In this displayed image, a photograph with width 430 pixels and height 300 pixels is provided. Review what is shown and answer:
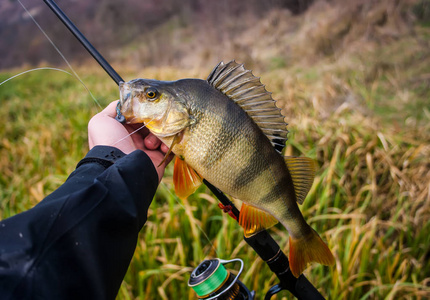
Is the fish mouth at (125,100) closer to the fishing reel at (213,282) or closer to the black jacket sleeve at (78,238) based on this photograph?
the black jacket sleeve at (78,238)

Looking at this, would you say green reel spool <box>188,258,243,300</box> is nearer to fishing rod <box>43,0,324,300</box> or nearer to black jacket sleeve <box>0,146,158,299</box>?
fishing rod <box>43,0,324,300</box>

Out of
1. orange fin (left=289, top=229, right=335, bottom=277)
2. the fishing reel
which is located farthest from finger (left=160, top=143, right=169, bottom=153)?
orange fin (left=289, top=229, right=335, bottom=277)

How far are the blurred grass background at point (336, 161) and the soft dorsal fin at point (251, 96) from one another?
0.58 metres

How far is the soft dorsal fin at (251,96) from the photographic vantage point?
109 centimetres

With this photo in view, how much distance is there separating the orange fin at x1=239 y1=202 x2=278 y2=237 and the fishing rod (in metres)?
0.07

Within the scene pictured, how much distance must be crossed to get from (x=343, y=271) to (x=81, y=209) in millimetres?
1838

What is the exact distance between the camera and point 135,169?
101 cm

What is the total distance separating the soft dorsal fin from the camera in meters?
1.09

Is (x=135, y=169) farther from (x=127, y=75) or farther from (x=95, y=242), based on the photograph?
(x=127, y=75)

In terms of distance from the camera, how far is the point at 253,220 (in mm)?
1173

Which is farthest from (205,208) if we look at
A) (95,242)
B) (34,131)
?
(34,131)

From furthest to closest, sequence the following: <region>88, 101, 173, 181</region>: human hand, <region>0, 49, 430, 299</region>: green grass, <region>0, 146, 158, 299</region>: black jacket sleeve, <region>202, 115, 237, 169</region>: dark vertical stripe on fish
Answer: <region>0, 49, 430, 299</region>: green grass, <region>88, 101, 173, 181</region>: human hand, <region>202, 115, 237, 169</region>: dark vertical stripe on fish, <region>0, 146, 158, 299</region>: black jacket sleeve

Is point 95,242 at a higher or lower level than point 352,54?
higher

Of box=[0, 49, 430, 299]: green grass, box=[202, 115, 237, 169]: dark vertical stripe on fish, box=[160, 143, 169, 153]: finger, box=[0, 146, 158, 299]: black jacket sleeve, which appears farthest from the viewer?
box=[0, 49, 430, 299]: green grass
